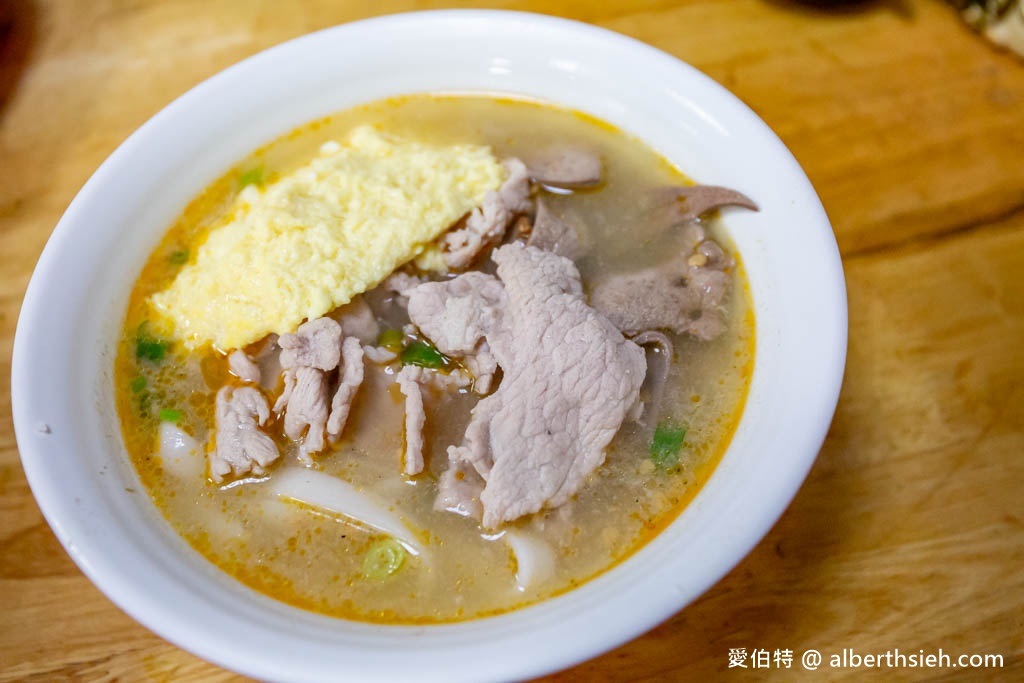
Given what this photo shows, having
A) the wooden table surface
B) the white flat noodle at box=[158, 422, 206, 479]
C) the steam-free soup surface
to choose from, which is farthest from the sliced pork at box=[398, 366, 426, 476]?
the wooden table surface

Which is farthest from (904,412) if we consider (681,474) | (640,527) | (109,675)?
(109,675)

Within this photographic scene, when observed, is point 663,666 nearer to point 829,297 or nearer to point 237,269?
point 829,297

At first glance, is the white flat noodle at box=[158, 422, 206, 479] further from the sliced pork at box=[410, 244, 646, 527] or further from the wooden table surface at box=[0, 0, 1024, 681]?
the sliced pork at box=[410, 244, 646, 527]

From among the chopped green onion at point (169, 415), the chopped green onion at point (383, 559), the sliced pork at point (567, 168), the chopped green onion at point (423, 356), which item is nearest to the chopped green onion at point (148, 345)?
the chopped green onion at point (169, 415)

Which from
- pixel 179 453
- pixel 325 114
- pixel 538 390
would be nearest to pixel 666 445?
pixel 538 390

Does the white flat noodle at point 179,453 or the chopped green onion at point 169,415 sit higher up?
the chopped green onion at point 169,415

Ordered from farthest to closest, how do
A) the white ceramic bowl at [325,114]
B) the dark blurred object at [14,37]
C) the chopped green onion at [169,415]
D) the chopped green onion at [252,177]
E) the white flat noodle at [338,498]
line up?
the dark blurred object at [14,37] < the chopped green onion at [252,177] < the chopped green onion at [169,415] < the white flat noodle at [338,498] < the white ceramic bowl at [325,114]

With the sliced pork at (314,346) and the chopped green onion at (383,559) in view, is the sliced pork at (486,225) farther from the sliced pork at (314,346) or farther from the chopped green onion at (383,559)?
the chopped green onion at (383,559)
